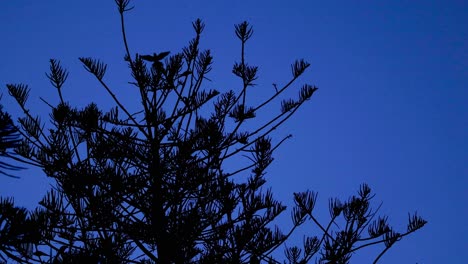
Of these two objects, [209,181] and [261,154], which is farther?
[261,154]

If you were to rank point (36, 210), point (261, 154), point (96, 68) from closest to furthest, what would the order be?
point (36, 210), point (96, 68), point (261, 154)

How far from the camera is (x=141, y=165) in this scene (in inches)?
116

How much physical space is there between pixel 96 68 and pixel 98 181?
99 cm

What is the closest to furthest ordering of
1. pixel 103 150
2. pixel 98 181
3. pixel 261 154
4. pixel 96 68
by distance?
1. pixel 98 181
2. pixel 103 150
3. pixel 96 68
4. pixel 261 154

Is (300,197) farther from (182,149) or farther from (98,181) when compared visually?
(98,181)

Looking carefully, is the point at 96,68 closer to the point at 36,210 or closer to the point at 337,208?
the point at 36,210

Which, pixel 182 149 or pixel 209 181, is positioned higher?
pixel 182 149

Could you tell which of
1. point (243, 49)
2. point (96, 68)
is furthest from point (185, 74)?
point (96, 68)

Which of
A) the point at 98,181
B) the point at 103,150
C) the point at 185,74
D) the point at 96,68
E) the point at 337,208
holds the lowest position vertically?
the point at 337,208

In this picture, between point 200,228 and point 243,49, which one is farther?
point 243,49

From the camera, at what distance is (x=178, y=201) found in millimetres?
2916

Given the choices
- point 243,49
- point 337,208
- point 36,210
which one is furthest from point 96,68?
point 337,208

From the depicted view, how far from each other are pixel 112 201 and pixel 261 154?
50.5 inches

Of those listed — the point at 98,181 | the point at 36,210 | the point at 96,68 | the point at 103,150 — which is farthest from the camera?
the point at 96,68
